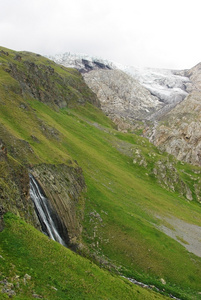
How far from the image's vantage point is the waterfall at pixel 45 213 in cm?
3504

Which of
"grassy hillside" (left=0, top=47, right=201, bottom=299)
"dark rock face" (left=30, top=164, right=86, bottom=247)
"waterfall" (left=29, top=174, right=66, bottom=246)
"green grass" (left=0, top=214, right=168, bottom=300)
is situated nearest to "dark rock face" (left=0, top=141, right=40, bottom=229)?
"green grass" (left=0, top=214, right=168, bottom=300)

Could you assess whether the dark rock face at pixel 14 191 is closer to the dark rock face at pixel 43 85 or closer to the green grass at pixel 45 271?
the green grass at pixel 45 271

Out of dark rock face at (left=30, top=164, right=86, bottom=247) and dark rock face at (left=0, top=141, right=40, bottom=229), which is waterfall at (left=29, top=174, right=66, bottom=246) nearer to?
dark rock face at (left=30, top=164, right=86, bottom=247)

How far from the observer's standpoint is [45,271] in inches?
864

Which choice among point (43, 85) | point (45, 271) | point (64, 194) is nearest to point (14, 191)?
point (45, 271)

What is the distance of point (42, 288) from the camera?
19.7 m

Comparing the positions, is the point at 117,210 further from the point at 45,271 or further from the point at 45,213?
the point at 45,271

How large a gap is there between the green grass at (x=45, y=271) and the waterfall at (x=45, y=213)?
28.6ft

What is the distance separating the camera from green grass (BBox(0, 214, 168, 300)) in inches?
758

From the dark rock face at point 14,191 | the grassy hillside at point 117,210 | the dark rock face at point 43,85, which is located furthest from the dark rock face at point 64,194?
the dark rock face at point 43,85

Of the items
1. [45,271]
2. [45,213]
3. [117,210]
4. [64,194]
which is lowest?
[117,210]

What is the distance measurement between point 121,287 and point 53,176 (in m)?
24.1

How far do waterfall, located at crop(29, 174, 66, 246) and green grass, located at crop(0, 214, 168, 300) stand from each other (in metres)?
8.71

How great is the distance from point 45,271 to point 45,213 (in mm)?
15532
